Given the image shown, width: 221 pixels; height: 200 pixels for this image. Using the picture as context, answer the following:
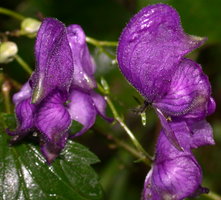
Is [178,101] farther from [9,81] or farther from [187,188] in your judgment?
[9,81]

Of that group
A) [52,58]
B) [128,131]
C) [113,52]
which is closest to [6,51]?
[52,58]

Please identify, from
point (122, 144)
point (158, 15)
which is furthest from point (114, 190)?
point (158, 15)

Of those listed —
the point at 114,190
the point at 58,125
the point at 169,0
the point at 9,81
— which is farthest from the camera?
the point at 114,190

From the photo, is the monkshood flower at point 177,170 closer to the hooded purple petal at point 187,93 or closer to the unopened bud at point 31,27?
the hooded purple petal at point 187,93

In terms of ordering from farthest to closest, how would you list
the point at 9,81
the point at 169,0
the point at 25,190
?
1. the point at 169,0
2. the point at 9,81
3. the point at 25,190

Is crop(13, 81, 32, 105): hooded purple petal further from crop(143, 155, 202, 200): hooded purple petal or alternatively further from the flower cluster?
crop(143, 155, 202, 200): hooded purple petal

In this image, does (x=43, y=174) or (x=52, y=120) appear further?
(x=43, y=174)

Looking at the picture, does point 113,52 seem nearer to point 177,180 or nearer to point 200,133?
point 200,133

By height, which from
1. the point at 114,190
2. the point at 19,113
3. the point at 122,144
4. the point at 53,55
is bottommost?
the point at 114,190
